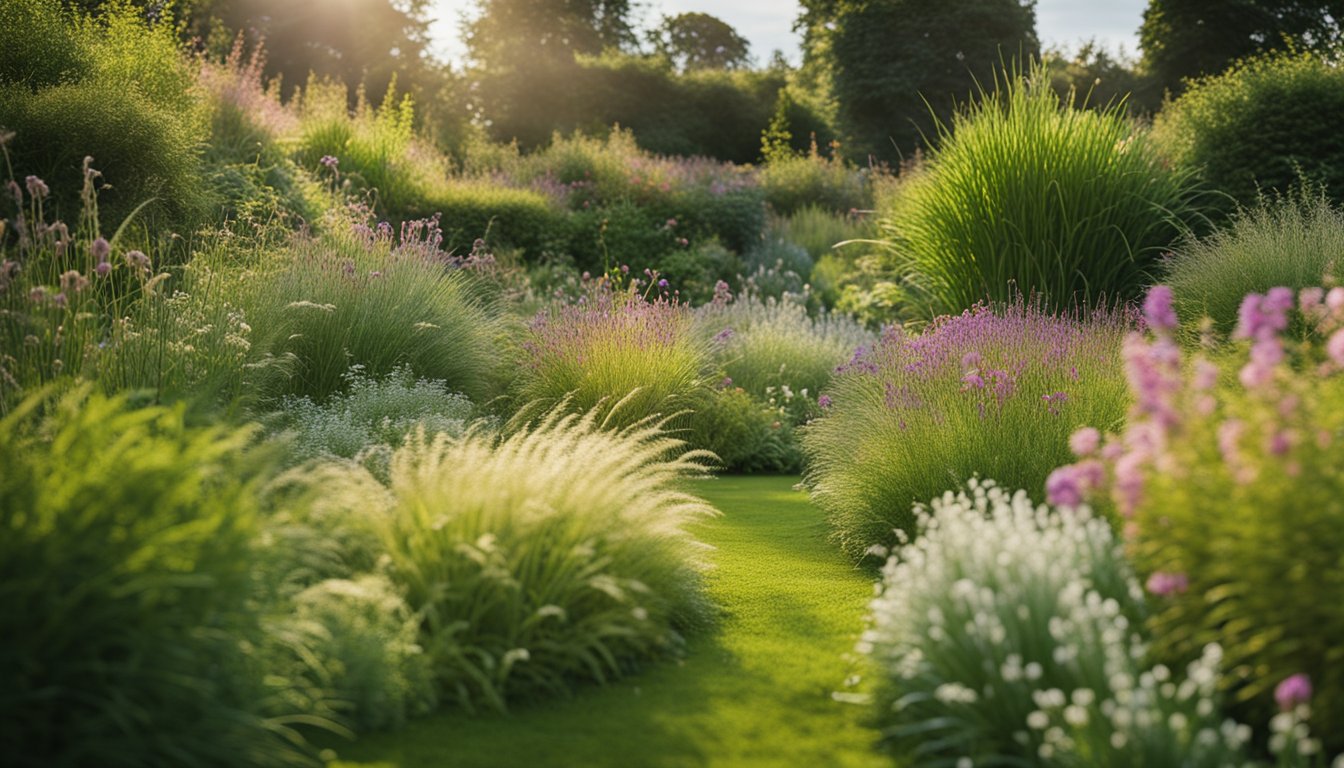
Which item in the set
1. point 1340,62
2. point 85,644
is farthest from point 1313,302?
point 1340,62

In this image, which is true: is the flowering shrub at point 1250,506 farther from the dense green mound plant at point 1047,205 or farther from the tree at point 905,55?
the tree at point 905,55

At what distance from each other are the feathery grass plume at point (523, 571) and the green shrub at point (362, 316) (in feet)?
8.82

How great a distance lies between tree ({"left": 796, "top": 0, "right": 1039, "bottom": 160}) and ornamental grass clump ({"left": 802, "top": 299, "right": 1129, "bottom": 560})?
2784cm

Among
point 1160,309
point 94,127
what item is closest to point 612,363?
point 94,127

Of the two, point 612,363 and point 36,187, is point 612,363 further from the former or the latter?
point 36,187

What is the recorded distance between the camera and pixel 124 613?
2.40m

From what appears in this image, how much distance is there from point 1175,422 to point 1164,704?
2.36 feet

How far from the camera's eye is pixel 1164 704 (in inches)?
103

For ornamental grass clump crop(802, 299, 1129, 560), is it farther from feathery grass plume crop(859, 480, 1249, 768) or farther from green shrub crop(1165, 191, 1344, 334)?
feathery grass plume crop(859, 480, 1249, 768)

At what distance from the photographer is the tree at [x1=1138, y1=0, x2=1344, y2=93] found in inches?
1160

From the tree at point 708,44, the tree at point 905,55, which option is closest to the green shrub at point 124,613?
the tree at point 905,55

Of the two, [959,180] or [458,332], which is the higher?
[959,180]

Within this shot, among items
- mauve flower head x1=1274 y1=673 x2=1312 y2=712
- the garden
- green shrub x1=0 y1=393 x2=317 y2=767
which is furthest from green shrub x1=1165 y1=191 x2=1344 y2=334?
green shrub x1=0 y1=393 x2=317 y2=767

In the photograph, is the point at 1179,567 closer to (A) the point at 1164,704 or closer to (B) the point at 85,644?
(A) the point at 1164,704
